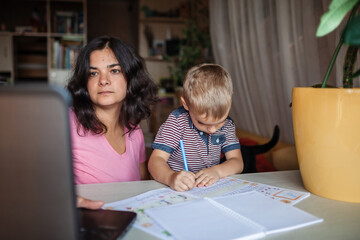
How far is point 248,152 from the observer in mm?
1452

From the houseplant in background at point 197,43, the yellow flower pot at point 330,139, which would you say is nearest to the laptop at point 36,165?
the yellow flower pot at point 330,139

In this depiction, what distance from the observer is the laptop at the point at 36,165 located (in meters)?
0.34

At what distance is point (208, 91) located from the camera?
3.10ft

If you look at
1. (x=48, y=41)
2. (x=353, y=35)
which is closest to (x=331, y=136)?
(x=353, y=35)

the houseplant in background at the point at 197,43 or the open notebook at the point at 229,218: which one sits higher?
the houseplant in background at the point at 197,43

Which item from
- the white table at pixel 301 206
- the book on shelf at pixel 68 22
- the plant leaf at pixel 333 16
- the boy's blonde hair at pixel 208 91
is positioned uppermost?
the book on shelf at pixel 68 22

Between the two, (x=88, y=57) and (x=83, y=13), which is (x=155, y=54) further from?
(x=88, y=57)

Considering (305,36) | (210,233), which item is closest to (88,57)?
(210,233)

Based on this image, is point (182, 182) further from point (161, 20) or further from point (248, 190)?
point (161, 20)

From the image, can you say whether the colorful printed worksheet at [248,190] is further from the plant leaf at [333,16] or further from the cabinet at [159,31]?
the cabinet at [159,31]

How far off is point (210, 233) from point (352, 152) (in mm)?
383

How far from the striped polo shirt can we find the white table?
0.20 meters

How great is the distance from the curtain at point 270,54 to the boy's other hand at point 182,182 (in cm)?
88

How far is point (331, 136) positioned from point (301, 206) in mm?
170
